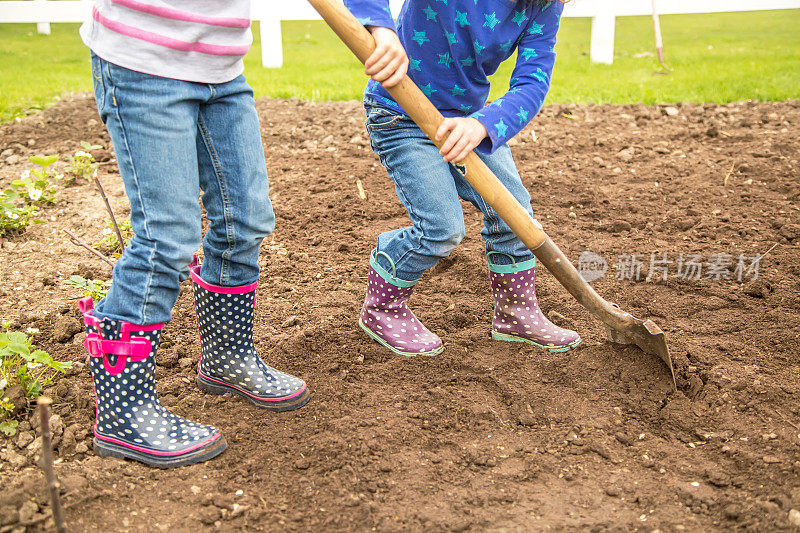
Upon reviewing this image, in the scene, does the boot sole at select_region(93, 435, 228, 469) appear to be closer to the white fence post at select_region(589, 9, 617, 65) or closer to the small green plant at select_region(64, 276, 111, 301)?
the small green plant at select_region(64, 276, 111, 301)

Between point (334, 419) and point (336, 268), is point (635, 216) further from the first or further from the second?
point (334, 419)

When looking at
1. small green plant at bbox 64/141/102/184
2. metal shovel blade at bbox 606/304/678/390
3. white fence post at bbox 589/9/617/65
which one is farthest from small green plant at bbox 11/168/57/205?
white fence post at bbox 589/9/617/65

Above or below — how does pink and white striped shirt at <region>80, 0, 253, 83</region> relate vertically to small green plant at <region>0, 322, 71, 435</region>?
above

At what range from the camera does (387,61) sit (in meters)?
2.09

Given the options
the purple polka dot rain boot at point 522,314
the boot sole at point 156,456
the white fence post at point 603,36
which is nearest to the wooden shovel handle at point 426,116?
the purple polka dot rain boot at point 522,314

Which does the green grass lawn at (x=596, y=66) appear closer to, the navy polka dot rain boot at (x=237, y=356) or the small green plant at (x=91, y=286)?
the small green plant at (x=91, y=286)

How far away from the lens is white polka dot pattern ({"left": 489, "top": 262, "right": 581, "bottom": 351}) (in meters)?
2.62

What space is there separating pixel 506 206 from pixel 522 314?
0.53 m

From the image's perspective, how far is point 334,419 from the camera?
221 cm

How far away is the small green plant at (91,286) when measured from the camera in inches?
106

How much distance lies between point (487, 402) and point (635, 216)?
1.76 metres

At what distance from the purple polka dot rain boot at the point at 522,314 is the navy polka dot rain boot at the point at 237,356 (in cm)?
78

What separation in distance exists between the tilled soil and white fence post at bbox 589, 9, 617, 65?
494 centimetres

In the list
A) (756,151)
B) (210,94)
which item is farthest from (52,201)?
(756,151)
